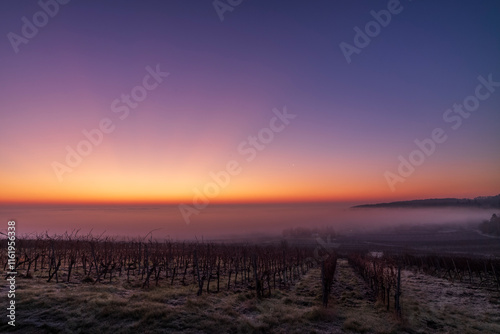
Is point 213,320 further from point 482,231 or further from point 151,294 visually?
point 482,231

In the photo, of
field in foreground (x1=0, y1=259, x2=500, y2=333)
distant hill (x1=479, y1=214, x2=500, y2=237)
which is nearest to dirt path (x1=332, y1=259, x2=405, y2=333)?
field in foreground (x1=0, y1=259, x2=500, y2=333)

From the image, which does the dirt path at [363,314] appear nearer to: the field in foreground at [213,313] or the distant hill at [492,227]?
the field in foreground at [213,313]

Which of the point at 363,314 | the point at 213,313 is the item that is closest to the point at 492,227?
the point at 363,314

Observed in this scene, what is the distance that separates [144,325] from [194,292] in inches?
223

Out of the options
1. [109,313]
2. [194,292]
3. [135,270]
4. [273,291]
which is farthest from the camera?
[135,270]

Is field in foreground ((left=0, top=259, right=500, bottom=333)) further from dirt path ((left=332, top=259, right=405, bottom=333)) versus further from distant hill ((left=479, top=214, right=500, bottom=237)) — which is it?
distant hill ((left=479, top=214, right=500, bottom=237))

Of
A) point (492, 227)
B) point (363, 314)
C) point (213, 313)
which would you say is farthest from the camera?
point (492, 227)

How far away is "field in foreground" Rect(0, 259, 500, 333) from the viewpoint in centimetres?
1006

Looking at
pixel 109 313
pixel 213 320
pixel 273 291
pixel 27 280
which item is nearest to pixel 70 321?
pixel 109 313

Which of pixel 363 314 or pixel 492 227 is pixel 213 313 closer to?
pixel 363 314

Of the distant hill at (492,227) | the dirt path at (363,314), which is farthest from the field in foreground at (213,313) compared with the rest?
the distant hill at (492,227)

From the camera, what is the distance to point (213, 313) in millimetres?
11594

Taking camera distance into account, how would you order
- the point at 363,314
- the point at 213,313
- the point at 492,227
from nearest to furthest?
the point at 213,313
the point at 363,314
the point at 492,227

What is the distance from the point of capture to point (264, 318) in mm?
11656
